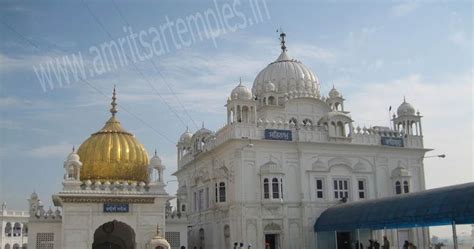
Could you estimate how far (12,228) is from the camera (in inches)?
2409

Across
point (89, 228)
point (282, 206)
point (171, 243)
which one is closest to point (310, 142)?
point (282, 206)

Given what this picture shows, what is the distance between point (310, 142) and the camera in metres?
34.1

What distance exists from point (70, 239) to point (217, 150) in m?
13.4

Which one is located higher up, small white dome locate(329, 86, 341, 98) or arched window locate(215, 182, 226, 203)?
small white dome locate(329, 86, 341, 98)

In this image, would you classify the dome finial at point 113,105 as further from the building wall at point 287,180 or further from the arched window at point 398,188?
the arched window at point 398,188

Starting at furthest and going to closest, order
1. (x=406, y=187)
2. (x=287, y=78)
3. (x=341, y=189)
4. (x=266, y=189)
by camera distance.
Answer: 1. (x=287, y=78)
2. (x=406, y=187)
3. (x=341, y=189)
4. (x=266, y=189)

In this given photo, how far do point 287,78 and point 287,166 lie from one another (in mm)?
8963

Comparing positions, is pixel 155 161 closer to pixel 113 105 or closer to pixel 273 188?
pixel 113 105

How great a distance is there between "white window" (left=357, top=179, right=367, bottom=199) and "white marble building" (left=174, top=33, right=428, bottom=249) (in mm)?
68

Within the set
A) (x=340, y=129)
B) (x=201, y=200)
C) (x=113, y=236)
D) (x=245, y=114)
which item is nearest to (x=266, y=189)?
(x=245, y=114)

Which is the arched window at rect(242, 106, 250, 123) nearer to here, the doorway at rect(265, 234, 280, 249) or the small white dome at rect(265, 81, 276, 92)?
the small white dome at rect(265, 81, 276, 92)

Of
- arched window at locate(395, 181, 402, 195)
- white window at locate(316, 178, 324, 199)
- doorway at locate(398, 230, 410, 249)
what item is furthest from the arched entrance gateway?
arched window at locate(395, 181, 402, 195)

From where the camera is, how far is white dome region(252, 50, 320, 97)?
39.8 meters

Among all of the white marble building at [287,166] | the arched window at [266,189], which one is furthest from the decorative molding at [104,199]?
the arched window at [266,189]
